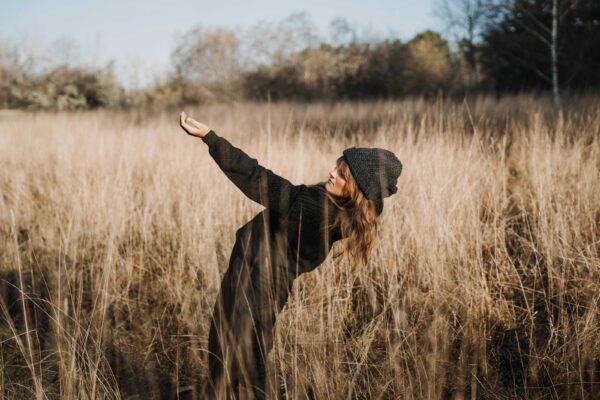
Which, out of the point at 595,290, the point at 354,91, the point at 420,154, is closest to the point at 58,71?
the point at 354,91

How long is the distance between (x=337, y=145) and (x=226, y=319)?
11.2ft

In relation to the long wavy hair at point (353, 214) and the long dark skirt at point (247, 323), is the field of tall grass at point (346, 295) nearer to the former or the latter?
the long dark skirt at point (247, 323)

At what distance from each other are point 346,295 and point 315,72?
13605 millimetres

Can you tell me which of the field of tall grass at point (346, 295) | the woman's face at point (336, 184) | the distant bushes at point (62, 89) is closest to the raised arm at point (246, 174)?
the woman's face at point (336, 184)

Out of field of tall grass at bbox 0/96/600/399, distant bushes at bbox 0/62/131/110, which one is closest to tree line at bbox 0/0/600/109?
distant bushes at bbox 0/62/131/110

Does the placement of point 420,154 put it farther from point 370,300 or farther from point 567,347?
point 567,347

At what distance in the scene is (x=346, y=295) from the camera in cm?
205

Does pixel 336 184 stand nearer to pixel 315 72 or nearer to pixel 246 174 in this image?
pixel 246 174

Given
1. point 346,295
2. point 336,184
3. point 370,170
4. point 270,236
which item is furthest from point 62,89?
point 370,170

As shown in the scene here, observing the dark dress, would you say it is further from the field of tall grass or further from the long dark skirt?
the field of tall grass

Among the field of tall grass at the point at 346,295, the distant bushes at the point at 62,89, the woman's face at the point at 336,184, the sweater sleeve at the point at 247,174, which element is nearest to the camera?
the sweater sleeve at the point at 247,174

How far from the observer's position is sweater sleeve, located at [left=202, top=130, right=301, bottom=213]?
3.93ft

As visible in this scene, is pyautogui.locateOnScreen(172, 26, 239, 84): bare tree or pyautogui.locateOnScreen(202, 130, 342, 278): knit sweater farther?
pyautogui.locateOnScreen(172, 26, 239, 84): bare tree

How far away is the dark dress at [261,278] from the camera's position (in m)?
1.27
